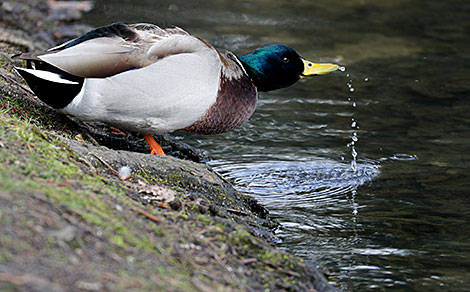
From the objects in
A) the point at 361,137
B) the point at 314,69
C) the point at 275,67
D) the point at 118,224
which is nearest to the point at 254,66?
Result: the point at 275,67

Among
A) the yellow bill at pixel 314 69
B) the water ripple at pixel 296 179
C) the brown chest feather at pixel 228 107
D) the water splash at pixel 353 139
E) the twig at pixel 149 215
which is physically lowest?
the water ripple at pixel 296 179

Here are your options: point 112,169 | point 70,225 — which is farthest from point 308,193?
point 70,225

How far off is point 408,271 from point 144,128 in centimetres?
207

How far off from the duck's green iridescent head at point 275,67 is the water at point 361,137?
30.2 inches

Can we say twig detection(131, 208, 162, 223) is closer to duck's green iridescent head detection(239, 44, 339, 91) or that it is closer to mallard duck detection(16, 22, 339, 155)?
mallard duck detection(16, 22, 339, 155)

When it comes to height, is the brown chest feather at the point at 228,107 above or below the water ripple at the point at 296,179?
above

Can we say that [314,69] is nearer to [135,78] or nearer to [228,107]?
[228,107]

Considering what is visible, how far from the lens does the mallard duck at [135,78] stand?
4461 millimetres

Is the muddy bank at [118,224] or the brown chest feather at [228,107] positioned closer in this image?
the muddy bank at [118,224]

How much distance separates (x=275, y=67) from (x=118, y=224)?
2.83m

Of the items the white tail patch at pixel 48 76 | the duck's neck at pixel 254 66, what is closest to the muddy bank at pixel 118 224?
the white tail patch at pixel 48 76

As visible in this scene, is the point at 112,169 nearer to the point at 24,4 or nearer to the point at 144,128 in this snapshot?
the point at 144,128

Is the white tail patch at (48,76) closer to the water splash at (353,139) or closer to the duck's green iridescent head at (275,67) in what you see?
the duck's green iridescent head at (275,67)

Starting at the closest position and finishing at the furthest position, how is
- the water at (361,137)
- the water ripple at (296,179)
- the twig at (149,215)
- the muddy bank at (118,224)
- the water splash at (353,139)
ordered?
the muddy bank at (118,224) < the twig at (149,215) < the water at (361,137) < the water ripple at (296,179) < the water splash at (353,139)
